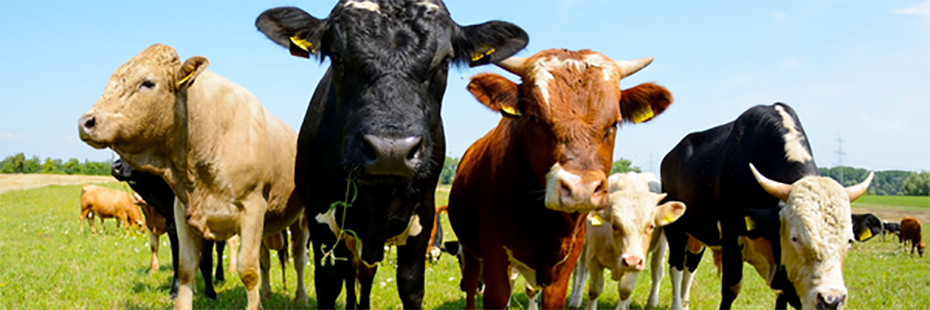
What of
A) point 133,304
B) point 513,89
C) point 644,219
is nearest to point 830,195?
point 644,219

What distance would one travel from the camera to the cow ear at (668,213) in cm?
547

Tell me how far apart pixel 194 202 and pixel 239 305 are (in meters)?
2.11

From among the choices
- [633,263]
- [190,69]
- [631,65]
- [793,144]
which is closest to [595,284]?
[633,263]

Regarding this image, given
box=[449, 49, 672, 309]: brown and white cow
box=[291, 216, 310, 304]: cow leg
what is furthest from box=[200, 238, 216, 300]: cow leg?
box=[449, 49, 672, 309]: brown and white cow

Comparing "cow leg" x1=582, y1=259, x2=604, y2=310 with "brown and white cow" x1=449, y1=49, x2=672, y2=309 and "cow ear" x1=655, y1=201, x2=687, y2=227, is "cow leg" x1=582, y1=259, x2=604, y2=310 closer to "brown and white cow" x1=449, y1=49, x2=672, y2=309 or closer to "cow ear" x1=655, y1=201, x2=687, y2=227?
"cow ear" x1=655, y1=201, x2=687, y2=227

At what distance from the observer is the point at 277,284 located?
769cm

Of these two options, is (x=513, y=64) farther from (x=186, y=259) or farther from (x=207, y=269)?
(x=207, y=269)

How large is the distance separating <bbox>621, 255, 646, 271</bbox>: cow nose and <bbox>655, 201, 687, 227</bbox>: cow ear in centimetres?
79

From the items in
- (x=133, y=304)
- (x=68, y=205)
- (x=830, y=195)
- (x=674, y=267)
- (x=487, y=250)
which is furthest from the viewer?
(x=68, y=205)

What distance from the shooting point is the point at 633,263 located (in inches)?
187

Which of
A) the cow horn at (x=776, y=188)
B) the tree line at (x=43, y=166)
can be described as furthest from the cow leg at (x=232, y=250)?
the tree line at (x=43, y=166)

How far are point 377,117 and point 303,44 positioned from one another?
900 millimetres

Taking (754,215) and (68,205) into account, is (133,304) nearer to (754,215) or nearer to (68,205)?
(754,215)

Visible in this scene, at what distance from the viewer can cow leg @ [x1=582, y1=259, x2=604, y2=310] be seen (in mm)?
6121
